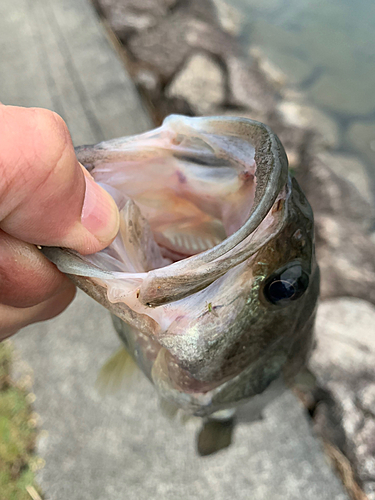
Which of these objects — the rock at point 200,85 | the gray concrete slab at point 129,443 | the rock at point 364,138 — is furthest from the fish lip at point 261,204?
the rock at point 364,138

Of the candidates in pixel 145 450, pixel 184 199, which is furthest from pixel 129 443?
pixel 184 199

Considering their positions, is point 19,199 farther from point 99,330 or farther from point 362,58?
point 362,58

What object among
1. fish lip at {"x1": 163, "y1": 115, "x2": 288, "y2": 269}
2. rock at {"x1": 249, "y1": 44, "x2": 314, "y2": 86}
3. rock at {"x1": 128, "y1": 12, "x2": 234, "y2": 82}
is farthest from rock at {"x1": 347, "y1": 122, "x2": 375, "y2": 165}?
fish lip at {"x1": 163, "y1": 115, "x2": 288, "y2": 269}

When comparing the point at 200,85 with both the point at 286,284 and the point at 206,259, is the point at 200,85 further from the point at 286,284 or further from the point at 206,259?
the point at 206,259

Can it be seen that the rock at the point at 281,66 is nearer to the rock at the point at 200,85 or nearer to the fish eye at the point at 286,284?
the rock at the point at 200,85

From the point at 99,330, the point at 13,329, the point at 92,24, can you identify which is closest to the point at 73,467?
the point at 99,330
